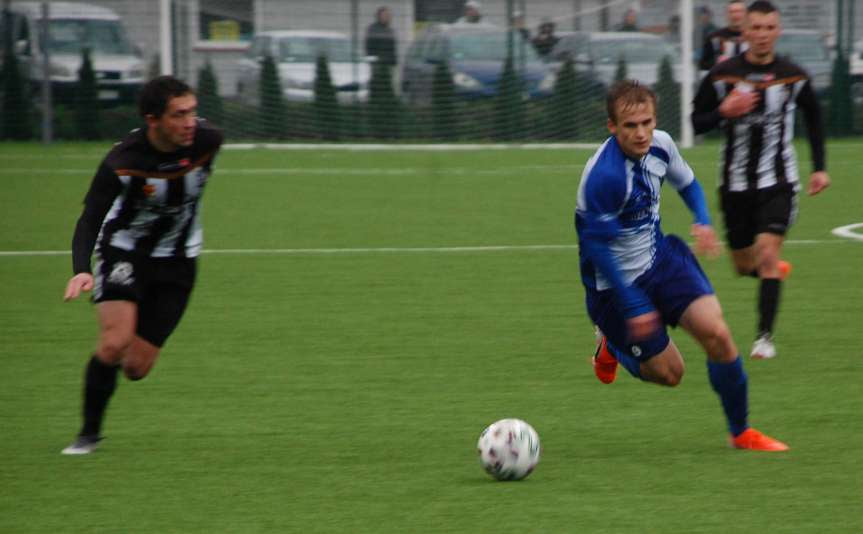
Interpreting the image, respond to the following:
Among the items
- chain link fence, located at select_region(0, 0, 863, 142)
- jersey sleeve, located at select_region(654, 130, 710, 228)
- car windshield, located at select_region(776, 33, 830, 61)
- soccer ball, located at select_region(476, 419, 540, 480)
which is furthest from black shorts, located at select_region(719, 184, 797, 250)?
car windshield, located at select_region(776, 33, 830, 61)

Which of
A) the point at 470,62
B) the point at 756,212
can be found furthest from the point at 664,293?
the point at 470,62

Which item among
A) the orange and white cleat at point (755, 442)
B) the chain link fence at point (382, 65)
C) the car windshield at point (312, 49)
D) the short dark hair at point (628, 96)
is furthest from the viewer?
the car windshield at point (312, 49)

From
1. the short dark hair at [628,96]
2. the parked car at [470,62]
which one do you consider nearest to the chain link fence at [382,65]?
the parked car at [470,62]

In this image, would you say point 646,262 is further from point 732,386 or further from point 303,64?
point 303,64

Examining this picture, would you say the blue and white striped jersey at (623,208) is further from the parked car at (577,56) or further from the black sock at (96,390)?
the parked car at (577,56)

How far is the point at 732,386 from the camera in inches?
226

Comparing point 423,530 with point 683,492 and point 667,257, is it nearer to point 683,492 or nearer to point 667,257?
point 683,492

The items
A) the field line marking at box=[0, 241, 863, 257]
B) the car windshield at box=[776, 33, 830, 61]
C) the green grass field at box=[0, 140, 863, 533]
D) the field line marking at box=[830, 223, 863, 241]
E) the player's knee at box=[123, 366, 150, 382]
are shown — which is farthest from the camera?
the car windshield at box=[776, 33, 830, 61]

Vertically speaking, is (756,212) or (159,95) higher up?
(159,95)

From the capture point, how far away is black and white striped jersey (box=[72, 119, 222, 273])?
5895 millimetres

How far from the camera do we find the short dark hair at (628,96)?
5.59 metres

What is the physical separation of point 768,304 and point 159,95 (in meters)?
3.73

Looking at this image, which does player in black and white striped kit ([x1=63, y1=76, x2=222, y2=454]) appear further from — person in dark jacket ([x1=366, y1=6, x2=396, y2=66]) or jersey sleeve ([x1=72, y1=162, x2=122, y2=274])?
person in dark jacket ([x1=366, y1=6, x2=396, y2=66])

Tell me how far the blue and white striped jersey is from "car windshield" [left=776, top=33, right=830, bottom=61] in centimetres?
1808
